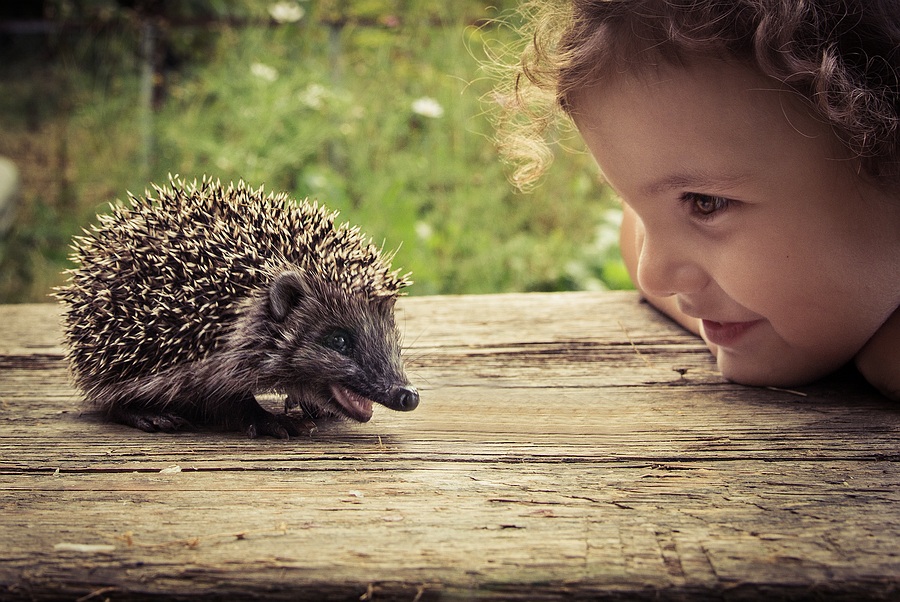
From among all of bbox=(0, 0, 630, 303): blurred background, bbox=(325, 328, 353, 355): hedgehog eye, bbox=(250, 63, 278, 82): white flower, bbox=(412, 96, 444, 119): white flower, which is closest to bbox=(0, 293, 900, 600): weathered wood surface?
bbox=(325, 328, 353, 355): hedgehog eye

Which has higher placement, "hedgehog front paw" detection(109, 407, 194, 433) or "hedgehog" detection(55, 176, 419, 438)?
"hedgehog" detection(55, 176, 419, 438)

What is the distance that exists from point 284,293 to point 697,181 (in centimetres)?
92

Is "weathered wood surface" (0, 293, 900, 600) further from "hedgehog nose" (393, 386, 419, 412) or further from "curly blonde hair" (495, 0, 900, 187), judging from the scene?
"curly blonde hair" (495, 0, 900, 187)

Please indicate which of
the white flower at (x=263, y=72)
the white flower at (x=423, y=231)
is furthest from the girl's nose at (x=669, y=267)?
the white flower at (x=263, y=72)

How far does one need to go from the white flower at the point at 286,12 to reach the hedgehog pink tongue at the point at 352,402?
3722 mm

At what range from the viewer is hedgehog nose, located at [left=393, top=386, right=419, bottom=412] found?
1896mm

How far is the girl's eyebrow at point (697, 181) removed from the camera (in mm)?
1797

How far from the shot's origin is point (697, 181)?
183 centimetres

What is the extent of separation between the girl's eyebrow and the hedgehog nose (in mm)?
670

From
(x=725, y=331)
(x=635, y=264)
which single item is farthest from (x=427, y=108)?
(x=725, y=331)

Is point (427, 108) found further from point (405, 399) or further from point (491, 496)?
point (491, 496)

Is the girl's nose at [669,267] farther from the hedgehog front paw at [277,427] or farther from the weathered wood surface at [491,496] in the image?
the hedgehog front paw at [277,427]

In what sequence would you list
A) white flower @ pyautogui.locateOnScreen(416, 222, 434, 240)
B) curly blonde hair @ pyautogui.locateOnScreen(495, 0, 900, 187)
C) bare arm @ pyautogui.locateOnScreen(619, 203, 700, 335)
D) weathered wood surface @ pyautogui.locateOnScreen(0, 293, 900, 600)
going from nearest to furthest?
weathered wood surface @ pyautogui.locateOnScreen(0, 293, 900, 600), curly blonde hair @ pyautogui.locateOnScreen(495, 0, 900, 187), bare arm @ pyautogui.locateOnScreen(619, 203, 700, 335), white flower @ pyautogui.locateOnScreen(416, 222, 434, 240)

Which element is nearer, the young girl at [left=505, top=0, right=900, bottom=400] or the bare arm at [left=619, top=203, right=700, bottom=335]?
the young girl at [left=505, top=0, right=900, bottom=400]
